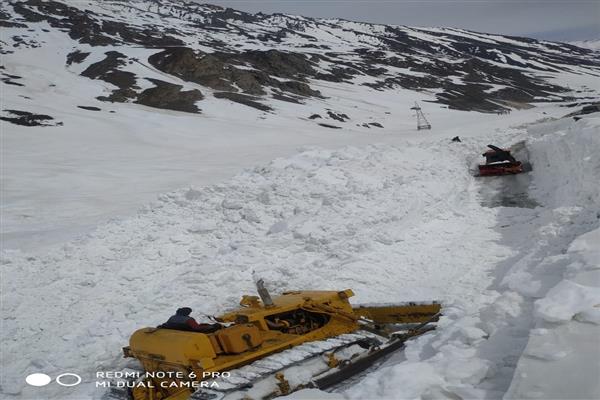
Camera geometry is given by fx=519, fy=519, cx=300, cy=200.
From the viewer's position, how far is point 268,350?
704 cm

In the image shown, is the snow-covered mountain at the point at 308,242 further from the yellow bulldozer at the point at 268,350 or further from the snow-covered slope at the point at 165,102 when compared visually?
the yellow bulldozer at the point at 268,350

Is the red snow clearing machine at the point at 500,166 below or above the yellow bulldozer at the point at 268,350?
above

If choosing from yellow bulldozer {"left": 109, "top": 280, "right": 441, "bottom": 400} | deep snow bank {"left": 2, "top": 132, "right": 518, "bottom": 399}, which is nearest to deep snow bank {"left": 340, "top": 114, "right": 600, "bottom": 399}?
deep snow bank {"left": 2, "top": 132, "right": 518, "bottom": 399}

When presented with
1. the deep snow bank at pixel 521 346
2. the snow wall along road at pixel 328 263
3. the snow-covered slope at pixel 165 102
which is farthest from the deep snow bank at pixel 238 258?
the snow-covered slope at pixel 165 102

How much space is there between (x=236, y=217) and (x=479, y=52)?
7058 inches

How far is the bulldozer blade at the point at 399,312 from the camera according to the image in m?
8.79

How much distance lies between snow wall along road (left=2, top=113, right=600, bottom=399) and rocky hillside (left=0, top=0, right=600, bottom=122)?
3418cm

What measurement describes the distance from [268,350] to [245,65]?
7444 cm

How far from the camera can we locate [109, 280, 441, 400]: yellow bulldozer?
20.9 ft

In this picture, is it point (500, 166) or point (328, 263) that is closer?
point (328, 263)

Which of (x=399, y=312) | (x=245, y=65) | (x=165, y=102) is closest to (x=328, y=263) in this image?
(x=399, y=312)

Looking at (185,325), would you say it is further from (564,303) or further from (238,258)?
(238,258)

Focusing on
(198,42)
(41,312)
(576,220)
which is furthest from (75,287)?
(198,42)

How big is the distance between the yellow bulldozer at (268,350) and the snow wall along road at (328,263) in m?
1.08
